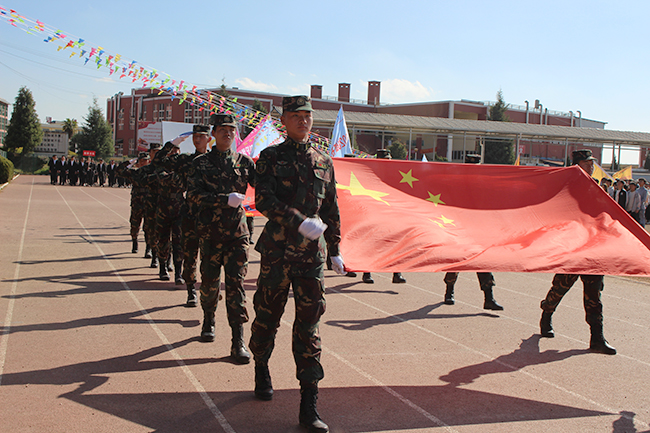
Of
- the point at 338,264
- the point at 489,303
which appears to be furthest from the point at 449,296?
the point at 338,264

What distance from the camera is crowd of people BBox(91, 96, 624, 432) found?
3.93m

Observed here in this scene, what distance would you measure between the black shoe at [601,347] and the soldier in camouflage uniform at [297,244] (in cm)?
328

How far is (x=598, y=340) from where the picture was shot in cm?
581

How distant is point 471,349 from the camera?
19.2 feet

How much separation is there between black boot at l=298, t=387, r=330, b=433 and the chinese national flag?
1.19 metres

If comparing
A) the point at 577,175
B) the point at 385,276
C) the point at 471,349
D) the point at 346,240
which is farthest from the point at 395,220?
the point at 385,276

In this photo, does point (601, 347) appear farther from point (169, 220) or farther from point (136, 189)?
point (136, 189)

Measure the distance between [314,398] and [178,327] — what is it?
2827mm

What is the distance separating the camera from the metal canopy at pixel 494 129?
41122mm

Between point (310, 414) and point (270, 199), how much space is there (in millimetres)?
1506

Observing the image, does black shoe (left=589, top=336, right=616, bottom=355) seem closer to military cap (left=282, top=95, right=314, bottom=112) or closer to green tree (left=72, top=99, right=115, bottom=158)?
military cap (left=282, top=95, right=314, bottom=112)

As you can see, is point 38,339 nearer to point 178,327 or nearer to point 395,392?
point 178,327

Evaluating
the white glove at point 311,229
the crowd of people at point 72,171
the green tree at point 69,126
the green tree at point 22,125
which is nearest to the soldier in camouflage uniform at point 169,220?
A: the white glove at point 311,229

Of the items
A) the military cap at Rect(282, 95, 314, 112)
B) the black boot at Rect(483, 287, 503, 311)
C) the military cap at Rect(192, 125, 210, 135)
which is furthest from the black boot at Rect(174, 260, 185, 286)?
the military cap at Rect(282, 95, 314, 112)
